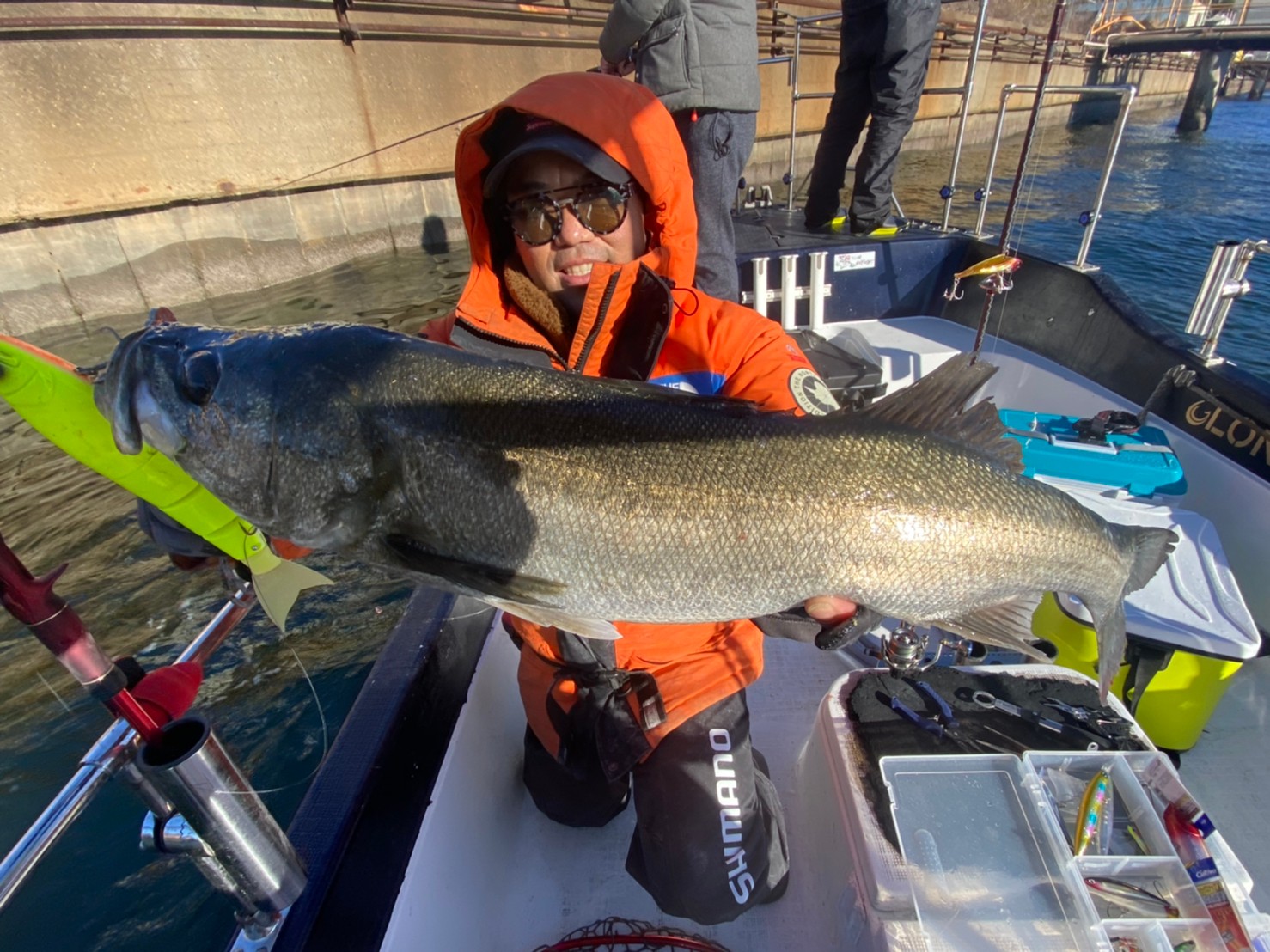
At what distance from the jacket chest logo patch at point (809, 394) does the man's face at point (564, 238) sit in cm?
98

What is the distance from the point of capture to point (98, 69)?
1166cm

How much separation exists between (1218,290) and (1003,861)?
3808mm

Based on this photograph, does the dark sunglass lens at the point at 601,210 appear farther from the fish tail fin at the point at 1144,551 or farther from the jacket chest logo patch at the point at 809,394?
the fish tail fin at the point at 1144,551

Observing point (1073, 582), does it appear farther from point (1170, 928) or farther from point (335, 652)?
point (335, 652)

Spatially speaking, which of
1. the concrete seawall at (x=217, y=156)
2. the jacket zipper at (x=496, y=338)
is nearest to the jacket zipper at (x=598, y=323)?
the jacket zipper at (x=496, y=338)

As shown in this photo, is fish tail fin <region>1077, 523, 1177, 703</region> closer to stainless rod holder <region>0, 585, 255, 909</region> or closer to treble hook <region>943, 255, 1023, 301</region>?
treble hook <region>943, 255, 1023, 301</region>

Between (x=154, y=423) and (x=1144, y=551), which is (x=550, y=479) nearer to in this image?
(x=154, y=423)

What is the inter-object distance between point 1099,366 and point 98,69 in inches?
641

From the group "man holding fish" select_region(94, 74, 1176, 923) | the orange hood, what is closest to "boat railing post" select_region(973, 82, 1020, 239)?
the orange hood

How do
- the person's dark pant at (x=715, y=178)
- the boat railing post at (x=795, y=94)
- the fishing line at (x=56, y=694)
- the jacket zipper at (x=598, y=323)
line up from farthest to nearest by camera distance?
1. the boat railing post at (x=795, y=94)
2. the person's dark pant at (x=715, y=178)
3. the fishing line at (x=56, y=694)
4. the jacket zipper at (x=598, y=323)

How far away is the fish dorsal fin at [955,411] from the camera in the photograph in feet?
6.99

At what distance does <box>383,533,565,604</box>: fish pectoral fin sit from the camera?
194cm

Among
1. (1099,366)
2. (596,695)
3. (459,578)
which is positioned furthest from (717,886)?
A: (1099,366)

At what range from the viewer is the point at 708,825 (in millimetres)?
2473
